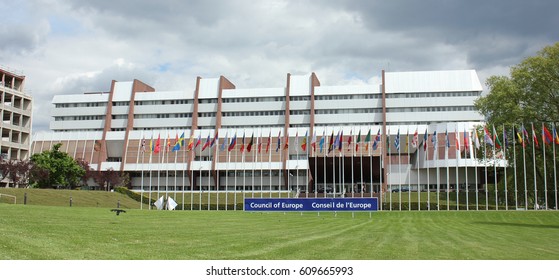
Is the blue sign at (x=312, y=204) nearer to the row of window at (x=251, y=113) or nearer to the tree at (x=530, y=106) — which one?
the tree at (x=530, y=106)

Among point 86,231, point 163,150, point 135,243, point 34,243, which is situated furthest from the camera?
point 163,150

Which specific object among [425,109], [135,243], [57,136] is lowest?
[135,243]

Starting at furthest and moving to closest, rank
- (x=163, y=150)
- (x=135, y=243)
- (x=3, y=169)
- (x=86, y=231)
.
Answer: (x=163, y=150) → (x=3, y=169) → (x=86, y=231) → (x=135, y=243)

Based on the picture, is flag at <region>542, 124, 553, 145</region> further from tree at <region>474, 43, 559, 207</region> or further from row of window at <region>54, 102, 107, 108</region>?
row of window at <region>54, 102, 107, 108</region>

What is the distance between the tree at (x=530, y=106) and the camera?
50.5 m

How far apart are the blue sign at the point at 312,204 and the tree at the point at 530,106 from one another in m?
21.8

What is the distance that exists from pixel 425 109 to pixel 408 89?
185 inches

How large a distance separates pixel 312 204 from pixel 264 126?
56.0 metres

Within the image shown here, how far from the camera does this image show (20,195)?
53.4 meters

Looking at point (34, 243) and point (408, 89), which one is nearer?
point (34, 243)

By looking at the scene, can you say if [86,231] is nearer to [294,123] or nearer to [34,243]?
[34,243]

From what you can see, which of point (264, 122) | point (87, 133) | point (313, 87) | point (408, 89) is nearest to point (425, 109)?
point (408, 89)

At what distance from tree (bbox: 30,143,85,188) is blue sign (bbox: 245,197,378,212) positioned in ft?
119

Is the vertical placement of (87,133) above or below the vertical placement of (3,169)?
above
